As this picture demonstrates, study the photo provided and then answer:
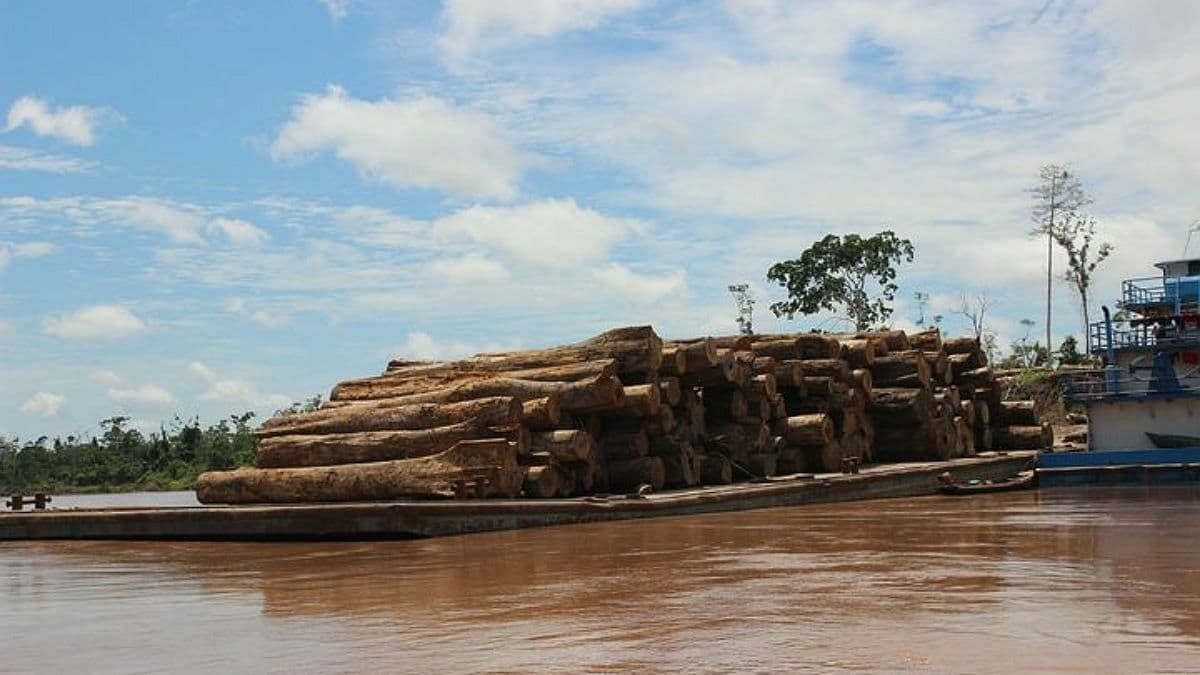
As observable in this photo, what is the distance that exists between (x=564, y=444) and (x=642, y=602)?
8.39m

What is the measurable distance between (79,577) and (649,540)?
5.25 metres

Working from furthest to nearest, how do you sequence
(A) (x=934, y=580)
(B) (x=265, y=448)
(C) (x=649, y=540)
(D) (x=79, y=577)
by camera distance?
(B) (x=265, y=448)
(C) (x=649, y=540)
(D) (x=79, y=577)
(A) (x=934, y=580)

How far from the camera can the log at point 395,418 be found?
16.6 m

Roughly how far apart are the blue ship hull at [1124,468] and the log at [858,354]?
11.0 ft

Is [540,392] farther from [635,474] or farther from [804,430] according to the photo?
[804,430]

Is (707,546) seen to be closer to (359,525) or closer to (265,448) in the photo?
(359,525)

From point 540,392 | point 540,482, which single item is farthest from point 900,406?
point 540,482

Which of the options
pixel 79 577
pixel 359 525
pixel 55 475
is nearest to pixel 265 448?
pixel 359 525

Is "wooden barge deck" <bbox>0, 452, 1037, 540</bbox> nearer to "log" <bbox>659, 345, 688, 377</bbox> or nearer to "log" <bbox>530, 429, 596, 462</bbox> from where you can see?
"log" <bbox>530, 429, 596, 462</bbox>

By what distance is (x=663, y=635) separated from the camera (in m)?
7.07

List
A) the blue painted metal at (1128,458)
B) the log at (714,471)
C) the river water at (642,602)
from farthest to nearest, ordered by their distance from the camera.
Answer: the blue painted metal at (1128,458) → the log at (714,471) → the river water at (642,602)

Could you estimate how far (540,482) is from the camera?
1659 cm

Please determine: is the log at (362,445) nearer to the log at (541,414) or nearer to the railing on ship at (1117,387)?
the log at (541,414)

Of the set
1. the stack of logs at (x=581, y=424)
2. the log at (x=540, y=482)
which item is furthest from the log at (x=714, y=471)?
the log at (x=540, y=482)
